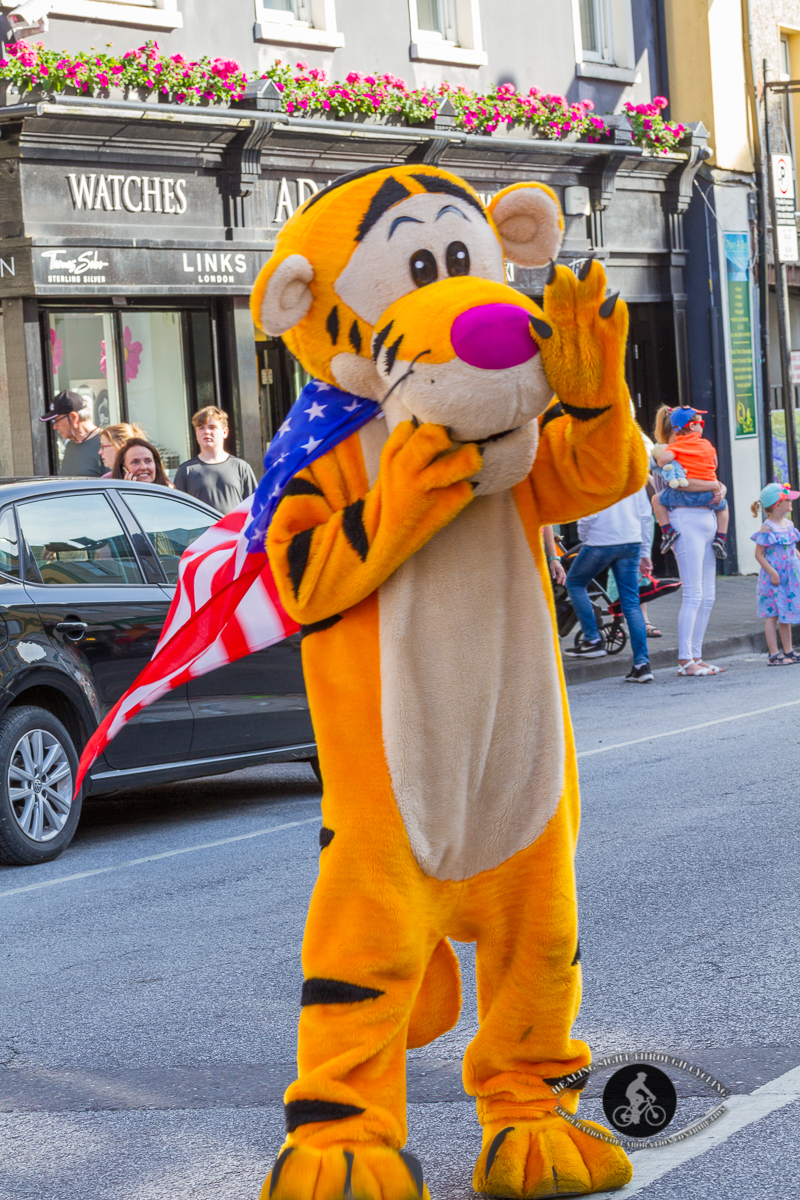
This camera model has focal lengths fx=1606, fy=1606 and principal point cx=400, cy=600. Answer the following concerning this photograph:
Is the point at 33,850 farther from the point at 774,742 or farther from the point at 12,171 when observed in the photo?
the point at 12,171

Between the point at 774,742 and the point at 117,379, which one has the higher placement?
the point at 117,379

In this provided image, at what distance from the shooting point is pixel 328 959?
2.87 meters

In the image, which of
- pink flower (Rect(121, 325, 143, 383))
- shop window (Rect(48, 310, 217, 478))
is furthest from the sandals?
pink flower (Rect(121, 325, 143, 383))

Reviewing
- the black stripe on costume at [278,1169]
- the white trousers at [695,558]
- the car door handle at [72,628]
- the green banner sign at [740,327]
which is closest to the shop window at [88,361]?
the white trousers at [695,558]

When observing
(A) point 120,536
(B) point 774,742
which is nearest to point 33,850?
(A) point 120,536

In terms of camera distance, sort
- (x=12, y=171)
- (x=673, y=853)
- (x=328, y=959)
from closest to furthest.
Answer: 1. (x=328, y=959)
2. (x=673, y=853)
3. (x=12, y=171)

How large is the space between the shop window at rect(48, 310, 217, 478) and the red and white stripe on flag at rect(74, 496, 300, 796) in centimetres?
1063

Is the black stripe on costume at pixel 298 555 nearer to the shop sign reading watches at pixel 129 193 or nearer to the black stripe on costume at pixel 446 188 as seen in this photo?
the black stripe on costume at pixel 446 188

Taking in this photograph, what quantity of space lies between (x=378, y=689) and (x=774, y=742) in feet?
20.7

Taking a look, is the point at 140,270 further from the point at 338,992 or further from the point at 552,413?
the point at 338,992

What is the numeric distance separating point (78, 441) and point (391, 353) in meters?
8.42

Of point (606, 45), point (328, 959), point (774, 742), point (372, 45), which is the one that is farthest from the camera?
point (606, 45)

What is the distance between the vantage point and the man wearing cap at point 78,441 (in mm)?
10969

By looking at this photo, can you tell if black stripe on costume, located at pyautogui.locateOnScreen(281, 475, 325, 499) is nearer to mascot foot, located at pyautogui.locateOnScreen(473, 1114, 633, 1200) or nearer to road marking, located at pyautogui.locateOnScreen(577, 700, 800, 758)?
mascot foot, located at pyautogui.locateOnScreen(473, 1114, 633, 1200)
